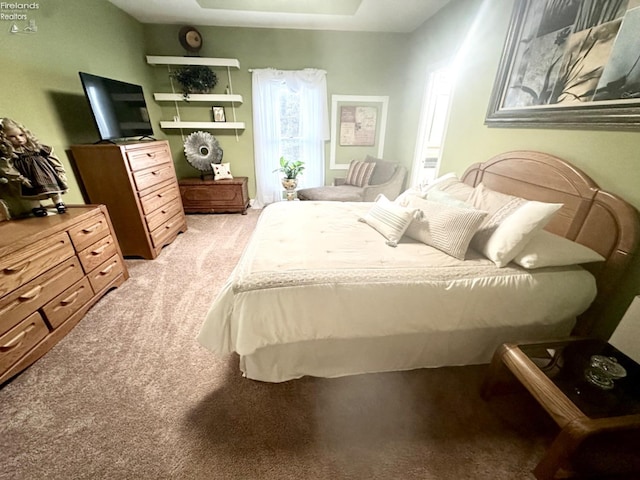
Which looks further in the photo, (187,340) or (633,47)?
(187,340)

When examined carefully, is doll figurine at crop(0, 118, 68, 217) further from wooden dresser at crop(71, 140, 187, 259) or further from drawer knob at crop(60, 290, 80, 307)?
drawer knob at crop(60, 290, 80, 307)

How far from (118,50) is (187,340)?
3.51 m

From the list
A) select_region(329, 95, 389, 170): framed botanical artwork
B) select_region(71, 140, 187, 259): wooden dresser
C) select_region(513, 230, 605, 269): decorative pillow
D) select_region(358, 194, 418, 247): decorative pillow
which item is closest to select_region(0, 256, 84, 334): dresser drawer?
select_region(71, 140, 187, 259): wooden dresser

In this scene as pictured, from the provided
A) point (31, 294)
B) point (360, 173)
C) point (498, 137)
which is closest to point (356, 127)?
point (360, 173)

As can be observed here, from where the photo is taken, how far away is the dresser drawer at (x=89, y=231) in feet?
5.88

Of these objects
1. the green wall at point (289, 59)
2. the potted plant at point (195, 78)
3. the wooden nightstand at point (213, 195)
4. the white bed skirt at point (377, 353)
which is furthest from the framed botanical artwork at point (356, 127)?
the white bed skirt at point (377, 353)

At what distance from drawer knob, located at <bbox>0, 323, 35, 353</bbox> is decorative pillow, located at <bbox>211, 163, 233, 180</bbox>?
2.82 m

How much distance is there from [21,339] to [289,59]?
413 centimetres

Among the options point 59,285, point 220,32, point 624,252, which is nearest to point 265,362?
point 59,285

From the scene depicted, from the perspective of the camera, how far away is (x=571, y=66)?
1.51 metres

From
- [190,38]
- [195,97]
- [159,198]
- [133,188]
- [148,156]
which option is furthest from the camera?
[195,97]

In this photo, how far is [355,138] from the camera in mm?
4211

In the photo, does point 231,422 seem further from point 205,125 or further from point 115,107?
point 205,125

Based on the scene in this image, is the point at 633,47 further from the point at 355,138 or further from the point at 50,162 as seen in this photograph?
the point at 50,162
